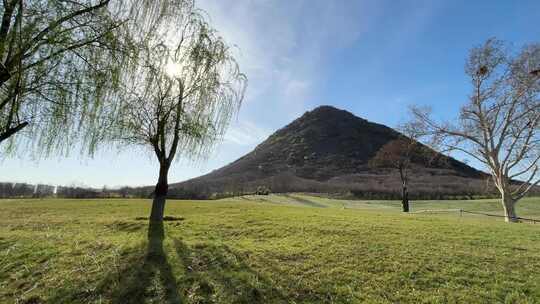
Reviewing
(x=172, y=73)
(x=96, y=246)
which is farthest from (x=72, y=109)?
(x=172, y=73)

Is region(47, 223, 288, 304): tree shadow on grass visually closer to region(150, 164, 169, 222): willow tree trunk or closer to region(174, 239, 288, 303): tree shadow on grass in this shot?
region(174, 239, 288, 303): tree shadow on grass

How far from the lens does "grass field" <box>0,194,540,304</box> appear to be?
592 centimetres

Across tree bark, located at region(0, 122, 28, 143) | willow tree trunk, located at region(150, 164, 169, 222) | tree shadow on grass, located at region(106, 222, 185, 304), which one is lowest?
tree shadow on grass, located at region(106, 222, 185, 304)

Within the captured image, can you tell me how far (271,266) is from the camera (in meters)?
7.06

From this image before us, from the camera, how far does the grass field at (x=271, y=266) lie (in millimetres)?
5922

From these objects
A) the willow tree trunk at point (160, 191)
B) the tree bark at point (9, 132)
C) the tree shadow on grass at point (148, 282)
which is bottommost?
the tree shadow on grass at point (148, 282)

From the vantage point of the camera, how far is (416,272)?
6.82 metres

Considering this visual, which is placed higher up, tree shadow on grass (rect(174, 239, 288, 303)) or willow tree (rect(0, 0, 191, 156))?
willow tree (rect(0, 0, 191, 156))

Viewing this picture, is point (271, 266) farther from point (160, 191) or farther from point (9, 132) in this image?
point (160, 191)

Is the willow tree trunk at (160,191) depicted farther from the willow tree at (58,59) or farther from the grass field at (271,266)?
the willow tree at (58,59)

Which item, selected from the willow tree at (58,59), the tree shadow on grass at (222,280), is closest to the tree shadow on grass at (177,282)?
the tree shadow on grass at (222,280)

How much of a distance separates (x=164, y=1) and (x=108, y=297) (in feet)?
19.2

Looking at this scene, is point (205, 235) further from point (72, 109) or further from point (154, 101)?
point (72, 109)

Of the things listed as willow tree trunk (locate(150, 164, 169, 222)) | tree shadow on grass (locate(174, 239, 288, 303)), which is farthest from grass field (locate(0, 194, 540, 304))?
willow tree trunk (locate(150, 164, 169, 222))
